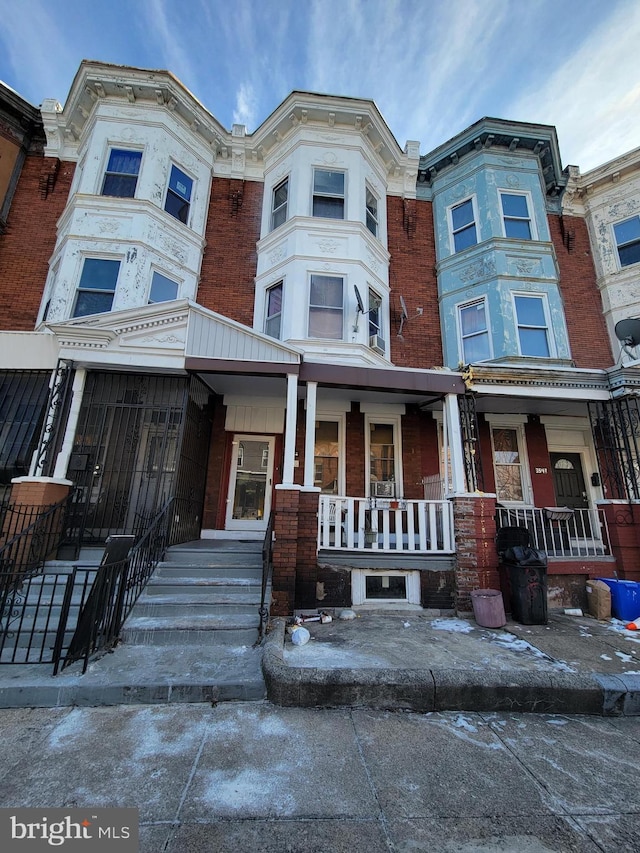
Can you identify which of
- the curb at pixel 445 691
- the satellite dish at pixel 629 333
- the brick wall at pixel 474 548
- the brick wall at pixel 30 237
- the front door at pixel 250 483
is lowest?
the curb at pixel 445 691

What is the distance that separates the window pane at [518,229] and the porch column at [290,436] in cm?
849

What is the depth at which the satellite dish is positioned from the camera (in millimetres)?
7867

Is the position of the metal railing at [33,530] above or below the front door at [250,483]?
below

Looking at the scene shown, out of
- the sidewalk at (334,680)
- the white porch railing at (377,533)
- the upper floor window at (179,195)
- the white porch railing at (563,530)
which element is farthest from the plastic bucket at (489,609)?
the upper floor window at (179,195)

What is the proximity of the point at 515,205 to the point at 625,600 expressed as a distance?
10.6 m

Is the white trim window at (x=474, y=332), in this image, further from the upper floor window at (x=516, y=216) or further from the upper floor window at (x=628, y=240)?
the upper floor window at (x=628, y=240)

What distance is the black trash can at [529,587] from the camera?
6066mm

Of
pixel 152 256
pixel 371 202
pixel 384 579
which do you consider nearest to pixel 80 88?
pixel 152 256

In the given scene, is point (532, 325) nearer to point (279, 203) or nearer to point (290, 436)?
point (290, 436)

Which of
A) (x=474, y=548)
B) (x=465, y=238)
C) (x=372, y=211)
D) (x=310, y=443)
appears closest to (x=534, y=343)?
(x=465, y=238)

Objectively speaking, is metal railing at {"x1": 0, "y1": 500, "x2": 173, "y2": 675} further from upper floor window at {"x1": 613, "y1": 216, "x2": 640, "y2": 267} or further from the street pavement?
upper floor window at {"x1": 613, "y1": 216, "x2": 640, "y2": 267}

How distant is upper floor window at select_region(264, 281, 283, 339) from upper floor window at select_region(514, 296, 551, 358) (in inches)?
249

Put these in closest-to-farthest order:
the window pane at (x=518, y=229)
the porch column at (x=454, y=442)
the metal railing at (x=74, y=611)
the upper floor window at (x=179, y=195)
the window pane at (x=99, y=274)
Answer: the metal railing at (x=74, y=611) < the porch column at (x=454, y=442) < the window pane at (x=99, y=274) < the upper floor window at (x=179, y=195) < the window pane at (x=518, y=229)

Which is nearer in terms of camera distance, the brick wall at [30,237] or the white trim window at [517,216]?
the brick wall at [30,237]
